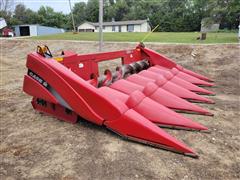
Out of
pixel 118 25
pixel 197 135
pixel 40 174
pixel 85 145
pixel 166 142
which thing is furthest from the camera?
pixel 118 25

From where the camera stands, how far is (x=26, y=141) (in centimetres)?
322

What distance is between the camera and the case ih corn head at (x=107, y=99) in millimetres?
3031

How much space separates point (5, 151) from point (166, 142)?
1735 mm

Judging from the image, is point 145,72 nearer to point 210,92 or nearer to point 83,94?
point 210,92

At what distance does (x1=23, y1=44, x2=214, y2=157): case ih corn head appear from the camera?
9.95 ft

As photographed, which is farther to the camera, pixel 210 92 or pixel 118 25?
pixel 118 25

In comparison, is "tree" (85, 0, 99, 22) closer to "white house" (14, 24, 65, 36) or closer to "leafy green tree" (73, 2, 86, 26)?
"leafy green tree" (73, 2, 86, 26)

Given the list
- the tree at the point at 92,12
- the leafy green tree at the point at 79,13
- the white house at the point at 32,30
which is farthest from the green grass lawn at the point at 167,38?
the leafy green tree at the point at 79,13

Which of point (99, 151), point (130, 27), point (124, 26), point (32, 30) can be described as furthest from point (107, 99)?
point (124, 26)

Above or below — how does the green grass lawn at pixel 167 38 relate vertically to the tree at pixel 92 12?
below

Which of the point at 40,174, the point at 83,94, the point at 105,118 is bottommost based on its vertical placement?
the point at 40,174

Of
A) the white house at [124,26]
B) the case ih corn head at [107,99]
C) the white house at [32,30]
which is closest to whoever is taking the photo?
the case ih corn head at [107,99]

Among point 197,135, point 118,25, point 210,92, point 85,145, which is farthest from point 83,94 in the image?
point 118,25

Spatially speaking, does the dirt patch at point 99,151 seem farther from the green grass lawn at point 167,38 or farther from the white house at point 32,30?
the white house at point 32,30
